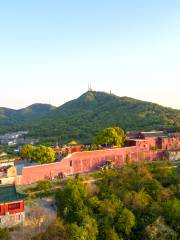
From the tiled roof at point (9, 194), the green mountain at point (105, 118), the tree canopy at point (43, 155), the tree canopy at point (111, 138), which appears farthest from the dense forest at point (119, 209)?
the green mountain at point (105, 118)

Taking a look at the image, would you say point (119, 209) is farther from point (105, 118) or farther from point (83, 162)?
point (105, 118)

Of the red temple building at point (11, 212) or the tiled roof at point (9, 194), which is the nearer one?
the red temple building at point (11, 212)

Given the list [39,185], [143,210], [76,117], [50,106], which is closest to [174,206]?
[143,210]

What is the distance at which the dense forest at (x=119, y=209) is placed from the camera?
78.0 feet

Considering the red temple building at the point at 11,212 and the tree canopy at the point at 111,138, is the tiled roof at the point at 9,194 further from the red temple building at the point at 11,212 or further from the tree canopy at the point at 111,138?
the tree canopy at the point at 111,138

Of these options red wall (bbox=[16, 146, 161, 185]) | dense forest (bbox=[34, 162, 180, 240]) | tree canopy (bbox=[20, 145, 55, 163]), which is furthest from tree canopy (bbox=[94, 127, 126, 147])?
dense forest (bbox=[34, 162, 180, 240])

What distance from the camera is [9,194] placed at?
90.5ft

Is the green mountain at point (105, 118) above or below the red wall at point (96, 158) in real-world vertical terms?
above

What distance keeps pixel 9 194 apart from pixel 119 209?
867 cm

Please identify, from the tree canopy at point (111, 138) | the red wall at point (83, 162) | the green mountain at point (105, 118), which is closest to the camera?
the red wall at point (83, 162)

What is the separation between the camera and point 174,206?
1038 inches

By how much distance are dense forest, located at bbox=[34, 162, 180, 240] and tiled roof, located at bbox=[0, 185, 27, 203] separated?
10.4 feet

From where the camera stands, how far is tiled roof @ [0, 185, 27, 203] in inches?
1029

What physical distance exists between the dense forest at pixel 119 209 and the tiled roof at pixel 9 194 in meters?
3.18
